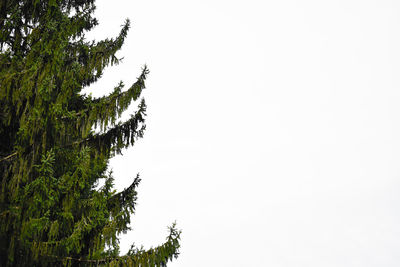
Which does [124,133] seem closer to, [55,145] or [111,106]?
[111,106]

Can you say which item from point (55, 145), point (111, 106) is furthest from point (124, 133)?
Answer: point (55, 145)

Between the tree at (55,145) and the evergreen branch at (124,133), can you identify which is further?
the evergreen branch at (124,133)

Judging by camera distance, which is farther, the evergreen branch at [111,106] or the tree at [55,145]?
the evergreen branch at [111,106]

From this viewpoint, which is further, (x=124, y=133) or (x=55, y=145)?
(x=124, y=133)

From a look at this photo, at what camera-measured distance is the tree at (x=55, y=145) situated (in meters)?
4.30

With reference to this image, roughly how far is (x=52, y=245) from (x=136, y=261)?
1295mm

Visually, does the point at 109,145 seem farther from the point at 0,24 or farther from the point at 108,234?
the point at 0,24

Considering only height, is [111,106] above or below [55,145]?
above

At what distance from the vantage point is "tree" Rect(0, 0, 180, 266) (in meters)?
4.30

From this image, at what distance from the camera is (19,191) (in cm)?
437

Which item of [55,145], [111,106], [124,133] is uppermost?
[111,106]

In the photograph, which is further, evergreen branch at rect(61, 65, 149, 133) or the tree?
evergreen branch at rect(61, 65, 149, 133)

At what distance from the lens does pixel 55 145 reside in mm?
5133

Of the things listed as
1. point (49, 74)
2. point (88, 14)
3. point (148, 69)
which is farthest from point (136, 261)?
point (88, 14)
